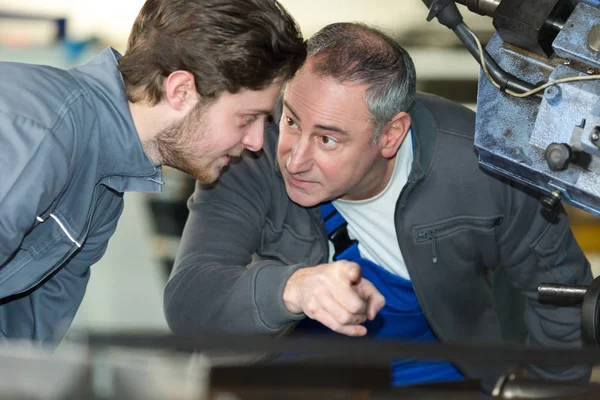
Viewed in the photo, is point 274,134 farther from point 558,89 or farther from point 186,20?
point 558,89

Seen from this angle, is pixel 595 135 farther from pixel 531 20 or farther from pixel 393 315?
pixel 393 315

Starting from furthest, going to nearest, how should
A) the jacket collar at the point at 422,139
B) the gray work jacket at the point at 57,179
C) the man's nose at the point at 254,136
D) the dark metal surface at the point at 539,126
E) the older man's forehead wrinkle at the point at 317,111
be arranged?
the jacket collar at the point at 422,139 < the older man's forehead wrinkle at the point at 317,111 < the man's nose at the point at 254,136 < the dark metal surface at the point at 539,126 < the gray work jacket at the point at 57,179

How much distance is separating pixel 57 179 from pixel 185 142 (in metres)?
0.32

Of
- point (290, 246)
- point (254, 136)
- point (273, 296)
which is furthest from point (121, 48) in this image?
point (273, 296)

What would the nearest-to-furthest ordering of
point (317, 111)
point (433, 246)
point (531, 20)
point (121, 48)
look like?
point (531, 20), point (317, 111), point (433, 246), point (121, 48)

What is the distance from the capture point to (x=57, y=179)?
4.24ft

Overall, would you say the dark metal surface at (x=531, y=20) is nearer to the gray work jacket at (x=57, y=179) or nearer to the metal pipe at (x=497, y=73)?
the metal pipe at (x=497, y=73)

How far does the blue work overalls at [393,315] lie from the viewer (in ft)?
6.49

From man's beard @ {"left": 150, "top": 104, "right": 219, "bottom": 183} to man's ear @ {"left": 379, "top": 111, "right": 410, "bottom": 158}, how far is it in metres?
0.47

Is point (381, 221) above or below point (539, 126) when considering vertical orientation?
below

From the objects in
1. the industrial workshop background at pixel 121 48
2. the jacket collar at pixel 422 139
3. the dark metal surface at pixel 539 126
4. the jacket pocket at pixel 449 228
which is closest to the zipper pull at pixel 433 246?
the jacket pocket at pixel 449 228

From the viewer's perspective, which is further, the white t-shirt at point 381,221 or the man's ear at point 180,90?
the white t-shirt at point 381,221

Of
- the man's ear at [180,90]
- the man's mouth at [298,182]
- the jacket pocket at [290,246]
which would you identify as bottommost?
the jacket pocket at [290,246]

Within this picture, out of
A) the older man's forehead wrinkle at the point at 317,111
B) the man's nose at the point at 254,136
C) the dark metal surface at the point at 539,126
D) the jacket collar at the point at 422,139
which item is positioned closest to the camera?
the dark metal surface at the point at 539,126
